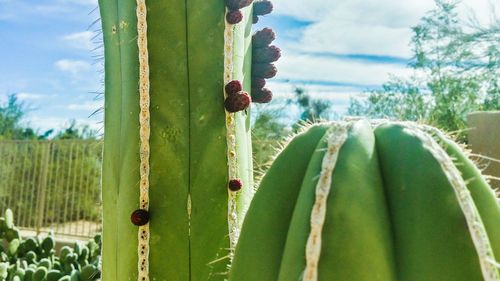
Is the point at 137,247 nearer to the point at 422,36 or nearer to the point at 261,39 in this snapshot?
the point at 261,39

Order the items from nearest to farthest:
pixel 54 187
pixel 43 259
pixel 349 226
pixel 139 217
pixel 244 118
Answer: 1. pixel 349 226
2. pixel 139 217
3. pixel 244 118
4. pixel 43 259
5. pixel 54 187

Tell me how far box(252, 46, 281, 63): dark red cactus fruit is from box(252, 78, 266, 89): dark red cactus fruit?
0.11 ft

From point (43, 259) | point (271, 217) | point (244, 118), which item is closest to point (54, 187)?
point (43, 259)

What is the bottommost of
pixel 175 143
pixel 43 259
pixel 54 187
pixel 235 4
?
pixel 43 259

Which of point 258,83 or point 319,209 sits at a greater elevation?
point 258,83

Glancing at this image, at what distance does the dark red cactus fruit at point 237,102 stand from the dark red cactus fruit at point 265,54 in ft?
0.63

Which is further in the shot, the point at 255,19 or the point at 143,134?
the point at 255,19

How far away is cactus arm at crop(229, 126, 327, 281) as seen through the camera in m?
0.64

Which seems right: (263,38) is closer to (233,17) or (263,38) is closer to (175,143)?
(233,17)

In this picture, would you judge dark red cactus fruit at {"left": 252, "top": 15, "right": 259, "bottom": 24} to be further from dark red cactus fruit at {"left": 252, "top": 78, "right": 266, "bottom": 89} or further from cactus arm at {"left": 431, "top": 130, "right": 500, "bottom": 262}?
cactus arm at {"left": 431, "top": 130, "right": 500, "bottom": 262}

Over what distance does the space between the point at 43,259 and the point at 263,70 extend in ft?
3.95

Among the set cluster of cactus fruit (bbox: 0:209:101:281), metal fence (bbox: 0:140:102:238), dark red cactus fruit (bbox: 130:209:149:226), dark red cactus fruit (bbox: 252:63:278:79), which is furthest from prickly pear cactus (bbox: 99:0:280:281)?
metal fence (bbox: 0:140:102:238)

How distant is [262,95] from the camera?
1209 mm

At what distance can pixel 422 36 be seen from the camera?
7.17 m
